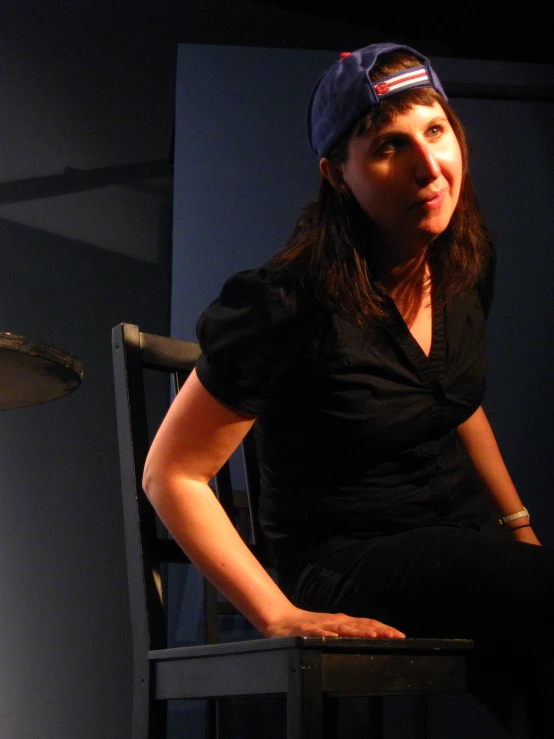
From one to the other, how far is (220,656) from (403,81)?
2.27 feet

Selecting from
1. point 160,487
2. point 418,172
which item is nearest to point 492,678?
point 160,487

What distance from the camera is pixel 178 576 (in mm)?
2127

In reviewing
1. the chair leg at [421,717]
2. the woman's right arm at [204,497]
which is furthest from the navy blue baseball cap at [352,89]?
the chair leg at [421,717]

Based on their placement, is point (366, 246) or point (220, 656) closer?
point (220, 656)

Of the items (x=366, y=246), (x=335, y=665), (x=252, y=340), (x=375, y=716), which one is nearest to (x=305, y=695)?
(x=335, y=665)

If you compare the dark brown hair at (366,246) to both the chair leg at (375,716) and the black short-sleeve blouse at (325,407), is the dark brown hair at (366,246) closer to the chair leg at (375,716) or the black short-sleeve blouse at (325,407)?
the black short-sleeve blouse at (325,407)

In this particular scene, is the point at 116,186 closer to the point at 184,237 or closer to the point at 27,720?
the point at 184,237

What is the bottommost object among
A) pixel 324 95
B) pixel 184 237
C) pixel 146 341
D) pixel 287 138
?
pixel 146 341

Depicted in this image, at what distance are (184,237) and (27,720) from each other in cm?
138

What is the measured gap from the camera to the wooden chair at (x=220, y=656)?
0.82 metres

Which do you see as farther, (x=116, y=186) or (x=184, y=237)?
(x=116, y=186)

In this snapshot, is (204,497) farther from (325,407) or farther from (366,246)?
(366,246)

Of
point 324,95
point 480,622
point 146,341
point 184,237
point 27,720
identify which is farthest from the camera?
point 27,720

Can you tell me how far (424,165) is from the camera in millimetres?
1038
